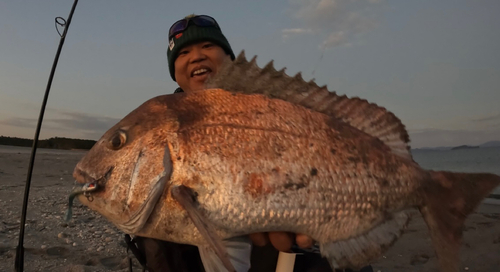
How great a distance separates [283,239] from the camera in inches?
71.5

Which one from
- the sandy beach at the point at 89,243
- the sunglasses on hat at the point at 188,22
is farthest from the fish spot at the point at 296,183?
the sunglasses on hat at the point at 188,22

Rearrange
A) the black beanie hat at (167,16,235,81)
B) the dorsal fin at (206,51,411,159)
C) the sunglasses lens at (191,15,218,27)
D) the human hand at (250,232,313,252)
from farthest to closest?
1. the sunglasses lens at (191,15,218,27)
2. the black beanie hat at (167,16,235,81)
3. the dorsal fin at (206,51,411,159)
4. the human hand at (250,232,313,252)

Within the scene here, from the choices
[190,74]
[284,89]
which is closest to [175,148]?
[284,89]

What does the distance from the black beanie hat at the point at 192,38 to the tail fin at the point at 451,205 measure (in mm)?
2666

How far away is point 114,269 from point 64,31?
9.05 feet

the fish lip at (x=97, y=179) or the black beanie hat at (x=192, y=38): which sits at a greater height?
the black beanie hat at (x=192, y=38)

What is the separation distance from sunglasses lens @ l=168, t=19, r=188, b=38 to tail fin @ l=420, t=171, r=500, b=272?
2.99m

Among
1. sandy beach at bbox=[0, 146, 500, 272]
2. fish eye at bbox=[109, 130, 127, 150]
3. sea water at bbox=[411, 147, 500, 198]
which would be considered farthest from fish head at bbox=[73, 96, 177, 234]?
sea water at bbox=[411, 147, 500, 198]

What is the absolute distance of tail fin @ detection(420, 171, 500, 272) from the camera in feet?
6.07

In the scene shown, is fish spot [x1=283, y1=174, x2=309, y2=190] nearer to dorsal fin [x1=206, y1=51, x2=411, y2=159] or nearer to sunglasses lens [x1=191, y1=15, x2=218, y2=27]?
dorsal fin [x1=206, y1=51, x2=411, y2=159]

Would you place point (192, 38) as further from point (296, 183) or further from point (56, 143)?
point (56, 143)

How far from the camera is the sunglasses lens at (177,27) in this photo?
144 inches

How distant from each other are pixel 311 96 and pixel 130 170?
1119mm

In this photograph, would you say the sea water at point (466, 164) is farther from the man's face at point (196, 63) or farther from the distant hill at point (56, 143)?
the distant hill at point (56, 143)
